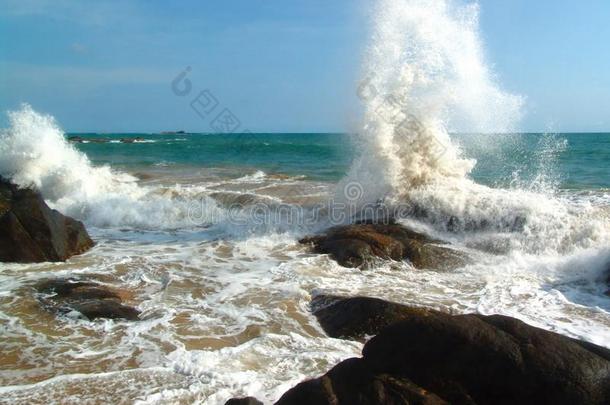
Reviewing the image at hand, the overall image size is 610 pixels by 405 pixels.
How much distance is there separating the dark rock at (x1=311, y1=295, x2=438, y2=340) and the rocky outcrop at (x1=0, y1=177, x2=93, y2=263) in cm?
512

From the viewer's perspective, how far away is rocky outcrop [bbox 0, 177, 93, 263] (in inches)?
331

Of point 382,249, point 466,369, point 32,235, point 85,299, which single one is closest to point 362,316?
point 466,369

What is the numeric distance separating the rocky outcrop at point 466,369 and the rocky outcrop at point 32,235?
6.47 m

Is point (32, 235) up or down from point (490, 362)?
down

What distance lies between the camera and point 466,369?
3.57 metres

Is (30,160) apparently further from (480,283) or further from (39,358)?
(480,283)

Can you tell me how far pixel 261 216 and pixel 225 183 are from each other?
7.87 m

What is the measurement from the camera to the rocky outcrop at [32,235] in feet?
27.6

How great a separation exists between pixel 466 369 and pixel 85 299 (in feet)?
15.9
